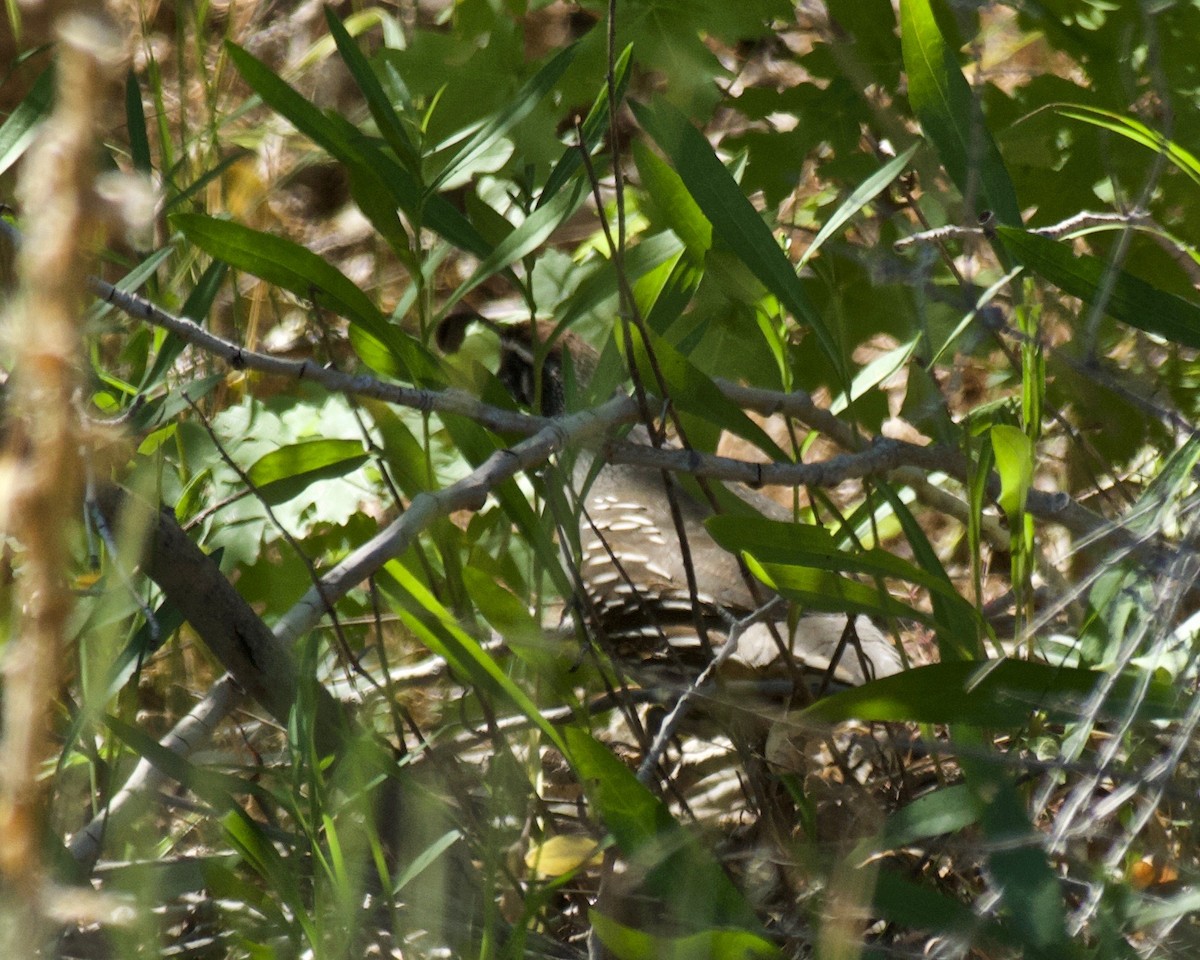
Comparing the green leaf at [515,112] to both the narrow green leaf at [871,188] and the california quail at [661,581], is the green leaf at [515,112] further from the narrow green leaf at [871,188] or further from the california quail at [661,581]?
the california quail at [661,581]

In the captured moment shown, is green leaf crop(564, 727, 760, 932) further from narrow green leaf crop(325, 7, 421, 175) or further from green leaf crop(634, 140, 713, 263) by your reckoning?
narrow green leaf crop(325, 7, 421, 175)

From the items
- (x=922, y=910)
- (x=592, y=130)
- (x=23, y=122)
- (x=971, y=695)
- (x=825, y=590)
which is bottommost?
(x=922, y=910)

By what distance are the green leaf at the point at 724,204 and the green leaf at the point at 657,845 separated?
521mm

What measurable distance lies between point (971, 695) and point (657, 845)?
303mm

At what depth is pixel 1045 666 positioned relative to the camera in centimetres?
A: 115

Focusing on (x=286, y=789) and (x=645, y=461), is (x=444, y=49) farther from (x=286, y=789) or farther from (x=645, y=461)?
(x=286, y=789)

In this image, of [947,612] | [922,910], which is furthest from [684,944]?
[947,612]

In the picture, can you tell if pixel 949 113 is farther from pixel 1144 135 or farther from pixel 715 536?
pixel 715 536

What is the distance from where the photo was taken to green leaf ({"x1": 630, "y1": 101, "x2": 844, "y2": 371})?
1295 millimetres

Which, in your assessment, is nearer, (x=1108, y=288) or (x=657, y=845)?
(x=657, y=845)

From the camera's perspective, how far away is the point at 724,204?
1.31 metres

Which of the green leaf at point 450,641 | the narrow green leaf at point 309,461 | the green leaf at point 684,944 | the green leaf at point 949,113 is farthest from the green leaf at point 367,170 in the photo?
the green leaf at point 684,944

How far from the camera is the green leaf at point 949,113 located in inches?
52.9

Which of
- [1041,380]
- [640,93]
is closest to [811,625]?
[1041,380]
